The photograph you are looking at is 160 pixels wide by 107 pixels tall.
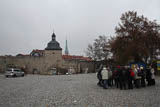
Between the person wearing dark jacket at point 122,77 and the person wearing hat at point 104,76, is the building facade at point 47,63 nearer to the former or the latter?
the person wearing hat at point 104,76

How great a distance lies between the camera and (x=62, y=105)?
685 cm

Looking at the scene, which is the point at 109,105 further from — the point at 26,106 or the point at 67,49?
the point at 67,49

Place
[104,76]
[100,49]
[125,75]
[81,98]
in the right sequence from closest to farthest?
[81,98] → [125,75] → [104,76] → [100,49]

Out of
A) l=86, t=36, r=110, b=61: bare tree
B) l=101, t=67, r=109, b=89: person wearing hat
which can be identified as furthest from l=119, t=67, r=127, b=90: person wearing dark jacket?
l=86, t=36, r=110, b=61: bare tree

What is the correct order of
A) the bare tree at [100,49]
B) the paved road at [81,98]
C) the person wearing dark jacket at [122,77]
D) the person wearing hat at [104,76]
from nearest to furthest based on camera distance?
the paved road at [81,98]
the person wearing dark jacket at [122,77]
the person wearing hat at [104,76]
the bare tree at [100,49]

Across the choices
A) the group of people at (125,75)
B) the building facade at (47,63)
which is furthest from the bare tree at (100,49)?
the group of people at (125,75)

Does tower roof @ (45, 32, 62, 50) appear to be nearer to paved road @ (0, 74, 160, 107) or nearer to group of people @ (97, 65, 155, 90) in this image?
group of people @ (97, 65, 155, 90)

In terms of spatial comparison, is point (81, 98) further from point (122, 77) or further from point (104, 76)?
point (122, 77)

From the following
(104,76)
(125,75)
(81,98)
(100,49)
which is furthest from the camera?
(100,49)

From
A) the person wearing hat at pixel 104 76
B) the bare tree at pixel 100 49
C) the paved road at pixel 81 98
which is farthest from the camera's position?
the bare tree at pixel 100 49

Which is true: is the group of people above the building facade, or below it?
below

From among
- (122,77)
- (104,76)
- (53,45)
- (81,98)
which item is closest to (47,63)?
(53,45)

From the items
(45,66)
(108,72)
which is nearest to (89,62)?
(45,66)

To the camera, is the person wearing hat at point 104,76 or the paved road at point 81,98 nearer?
the paved road at point 81,98
